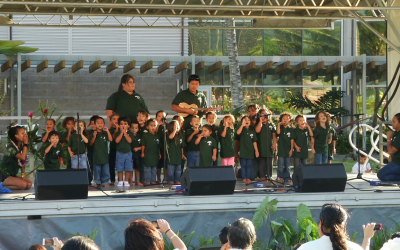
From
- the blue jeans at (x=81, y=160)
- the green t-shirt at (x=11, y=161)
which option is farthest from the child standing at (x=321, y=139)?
the green t-shirt at (x=11, y=161)

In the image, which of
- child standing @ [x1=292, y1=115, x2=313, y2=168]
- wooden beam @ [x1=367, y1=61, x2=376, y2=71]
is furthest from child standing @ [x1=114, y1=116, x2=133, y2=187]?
wooden beam @ [x1=367, y1=61, x2=376, y2=71]

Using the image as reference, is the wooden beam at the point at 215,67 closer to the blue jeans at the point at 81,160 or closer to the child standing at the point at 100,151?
the child standing at the point at 100,151

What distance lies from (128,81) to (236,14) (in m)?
3.65

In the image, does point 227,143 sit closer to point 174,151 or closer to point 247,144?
point 247,144

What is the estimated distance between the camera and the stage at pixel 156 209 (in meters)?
6.92

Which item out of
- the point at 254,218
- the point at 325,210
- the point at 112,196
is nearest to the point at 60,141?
the point at 112,196

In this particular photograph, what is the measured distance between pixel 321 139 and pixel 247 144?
4.43 feet

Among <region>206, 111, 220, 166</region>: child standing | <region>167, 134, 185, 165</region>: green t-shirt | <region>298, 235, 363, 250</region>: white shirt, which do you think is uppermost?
<region>206, 111, 220, 166</region>: child standing

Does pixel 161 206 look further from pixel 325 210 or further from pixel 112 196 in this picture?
pixel 325 210

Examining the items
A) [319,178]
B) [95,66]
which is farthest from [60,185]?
[95,66]

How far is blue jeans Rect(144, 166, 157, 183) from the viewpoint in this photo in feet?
28.9

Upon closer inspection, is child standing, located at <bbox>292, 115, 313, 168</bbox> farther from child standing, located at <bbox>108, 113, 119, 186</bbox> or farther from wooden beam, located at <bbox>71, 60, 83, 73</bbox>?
wooden beam, located at <bbox>71, 60, 83, 73</bbox>

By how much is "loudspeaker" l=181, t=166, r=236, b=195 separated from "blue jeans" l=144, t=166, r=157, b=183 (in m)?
1.35

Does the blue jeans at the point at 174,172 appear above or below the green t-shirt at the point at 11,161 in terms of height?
below
